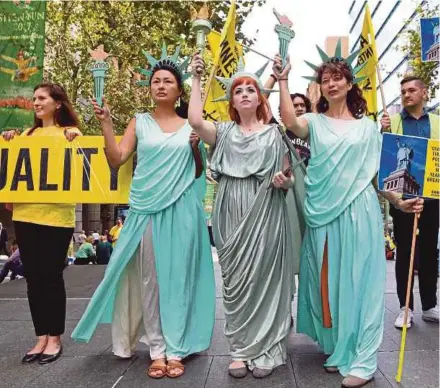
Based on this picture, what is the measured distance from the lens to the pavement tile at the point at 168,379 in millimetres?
3080

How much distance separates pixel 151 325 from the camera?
347 centimetres

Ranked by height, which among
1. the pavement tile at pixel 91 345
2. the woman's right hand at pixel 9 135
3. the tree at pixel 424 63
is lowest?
the pavement tile at pixel 91 345

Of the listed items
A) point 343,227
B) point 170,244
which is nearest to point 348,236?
point 343,227

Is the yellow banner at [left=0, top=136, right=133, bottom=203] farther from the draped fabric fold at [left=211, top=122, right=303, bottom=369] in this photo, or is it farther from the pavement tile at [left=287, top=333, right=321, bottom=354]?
the pavement tile at [left=287, top=333, right=321, bottom=354]

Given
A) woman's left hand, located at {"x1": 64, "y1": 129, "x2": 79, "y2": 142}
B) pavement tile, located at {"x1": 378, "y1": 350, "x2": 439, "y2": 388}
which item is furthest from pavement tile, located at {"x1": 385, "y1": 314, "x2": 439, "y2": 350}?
woman's left hand, located at {"x1": 64, "y1": 129, "x2": 79, "y2": 142}

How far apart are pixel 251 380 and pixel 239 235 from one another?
0.85 meters

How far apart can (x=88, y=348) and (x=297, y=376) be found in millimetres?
1612

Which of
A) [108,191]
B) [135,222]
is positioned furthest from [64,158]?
[135,222]

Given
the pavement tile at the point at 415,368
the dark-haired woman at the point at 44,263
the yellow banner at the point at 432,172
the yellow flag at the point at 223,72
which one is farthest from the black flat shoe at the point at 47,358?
the yellow banner at the point at 432,172

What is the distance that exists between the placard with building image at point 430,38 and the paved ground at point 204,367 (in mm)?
2185

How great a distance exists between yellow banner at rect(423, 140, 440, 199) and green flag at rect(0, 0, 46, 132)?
4.88 meters

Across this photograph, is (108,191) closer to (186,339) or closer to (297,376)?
(186,339)

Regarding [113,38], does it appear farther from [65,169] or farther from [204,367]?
[204,367]

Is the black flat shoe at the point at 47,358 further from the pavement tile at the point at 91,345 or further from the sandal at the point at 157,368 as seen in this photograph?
the sandal at the point at 157,368
